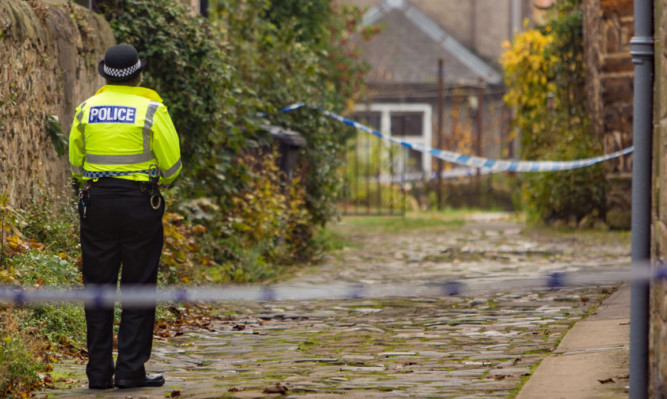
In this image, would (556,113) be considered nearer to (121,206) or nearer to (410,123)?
(121,206)

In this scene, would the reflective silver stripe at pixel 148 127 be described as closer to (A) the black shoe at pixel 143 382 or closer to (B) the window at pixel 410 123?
(A) the black shoe at pixel 143 382

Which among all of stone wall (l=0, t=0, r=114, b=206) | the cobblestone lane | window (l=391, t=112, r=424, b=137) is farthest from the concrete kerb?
window (l=391, t=112, r=424, b=137)

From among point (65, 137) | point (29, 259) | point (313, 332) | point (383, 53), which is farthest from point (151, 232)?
point (383, 53)

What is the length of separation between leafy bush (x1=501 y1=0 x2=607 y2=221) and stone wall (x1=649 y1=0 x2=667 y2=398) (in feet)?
35.7

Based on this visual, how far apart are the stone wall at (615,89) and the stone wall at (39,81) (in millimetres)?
7720

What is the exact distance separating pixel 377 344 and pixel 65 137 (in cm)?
312

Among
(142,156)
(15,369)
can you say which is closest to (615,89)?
(142,156)

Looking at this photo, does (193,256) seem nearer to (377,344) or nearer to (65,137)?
(65,137)

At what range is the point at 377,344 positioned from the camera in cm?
664

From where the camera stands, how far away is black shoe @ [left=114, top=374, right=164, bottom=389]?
5.36 metres

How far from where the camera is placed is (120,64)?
5.52 metres

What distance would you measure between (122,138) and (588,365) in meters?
2.68

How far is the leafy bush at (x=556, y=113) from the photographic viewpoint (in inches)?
599

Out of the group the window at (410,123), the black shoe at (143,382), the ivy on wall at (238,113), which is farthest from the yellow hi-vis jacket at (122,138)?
the window at (410,123)
